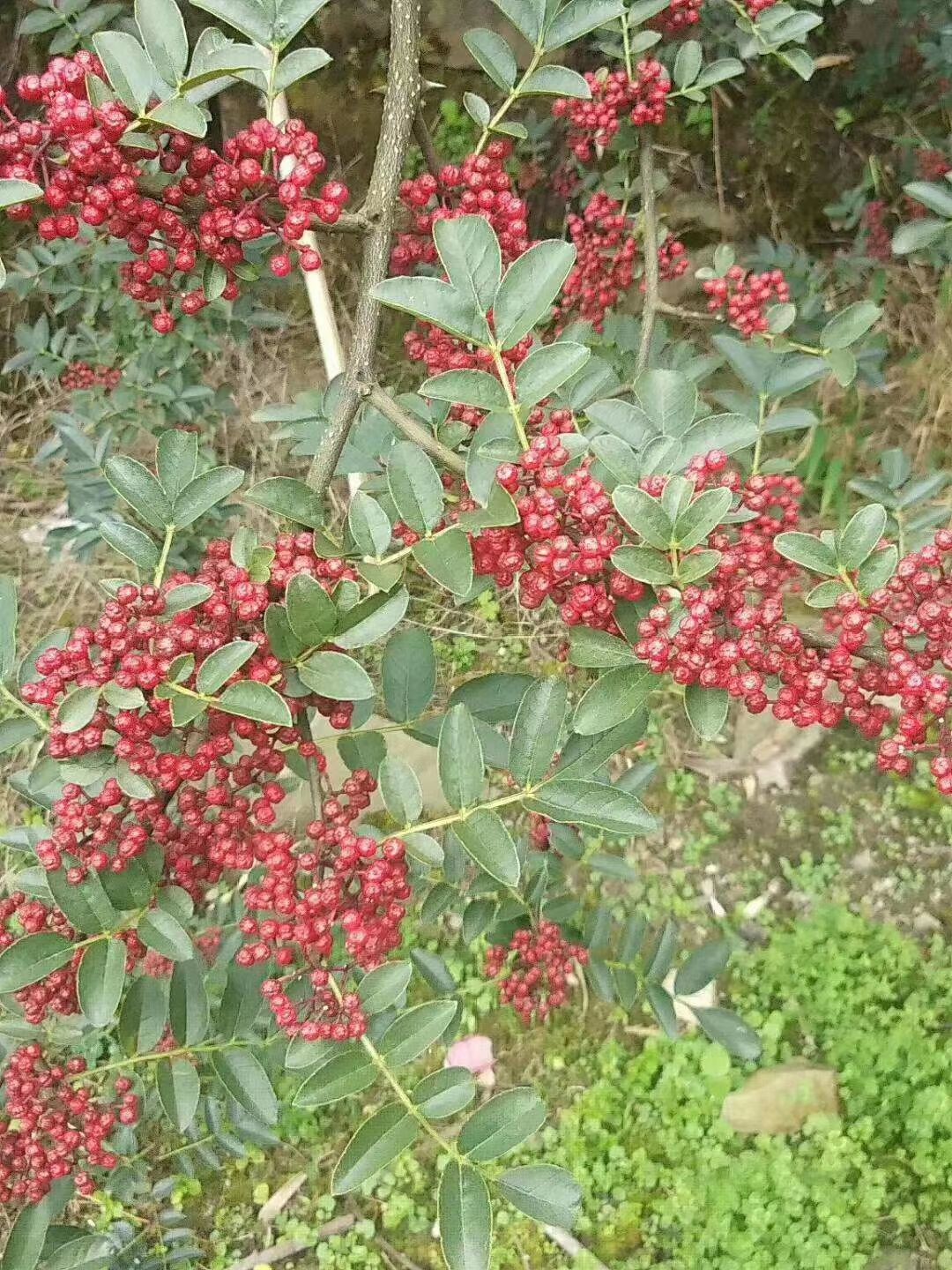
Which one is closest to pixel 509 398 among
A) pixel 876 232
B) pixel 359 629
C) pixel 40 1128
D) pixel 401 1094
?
pixel 359 629

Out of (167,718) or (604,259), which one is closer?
(167,718)

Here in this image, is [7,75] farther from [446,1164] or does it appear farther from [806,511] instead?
[446,1164]

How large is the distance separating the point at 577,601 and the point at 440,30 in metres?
2.06

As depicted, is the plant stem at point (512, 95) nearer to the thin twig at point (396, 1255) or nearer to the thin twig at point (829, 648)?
the thin twig at point (829, 648)

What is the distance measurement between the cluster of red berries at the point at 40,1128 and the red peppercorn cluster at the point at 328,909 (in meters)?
0.31

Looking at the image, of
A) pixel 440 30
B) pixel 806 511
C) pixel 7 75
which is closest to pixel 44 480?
pixel 7 75

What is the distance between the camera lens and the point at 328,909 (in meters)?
0.92

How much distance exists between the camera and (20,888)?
961 millimetres

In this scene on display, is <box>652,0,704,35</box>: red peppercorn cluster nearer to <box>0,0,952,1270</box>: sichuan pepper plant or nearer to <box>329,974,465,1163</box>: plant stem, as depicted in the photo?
<box>0,0,952,1270</box>: sichuan pepper plant

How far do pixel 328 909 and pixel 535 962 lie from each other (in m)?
→ 0.60

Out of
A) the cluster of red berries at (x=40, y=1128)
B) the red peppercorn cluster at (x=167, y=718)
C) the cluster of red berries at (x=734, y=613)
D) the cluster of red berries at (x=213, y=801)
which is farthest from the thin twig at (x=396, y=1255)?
the cluster of red berries at (x=734, y=613)

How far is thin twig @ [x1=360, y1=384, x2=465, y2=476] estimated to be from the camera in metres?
0.91

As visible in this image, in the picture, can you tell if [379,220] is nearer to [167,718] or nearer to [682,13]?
[167,718]

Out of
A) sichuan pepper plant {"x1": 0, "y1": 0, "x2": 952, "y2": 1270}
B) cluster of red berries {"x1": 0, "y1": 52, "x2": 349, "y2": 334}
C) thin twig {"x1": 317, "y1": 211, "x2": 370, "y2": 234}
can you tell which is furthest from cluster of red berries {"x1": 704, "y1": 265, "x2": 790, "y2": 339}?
cluster of red berries {"x1": 0, "y1": 52, "x2": 349, "y2": 334}
